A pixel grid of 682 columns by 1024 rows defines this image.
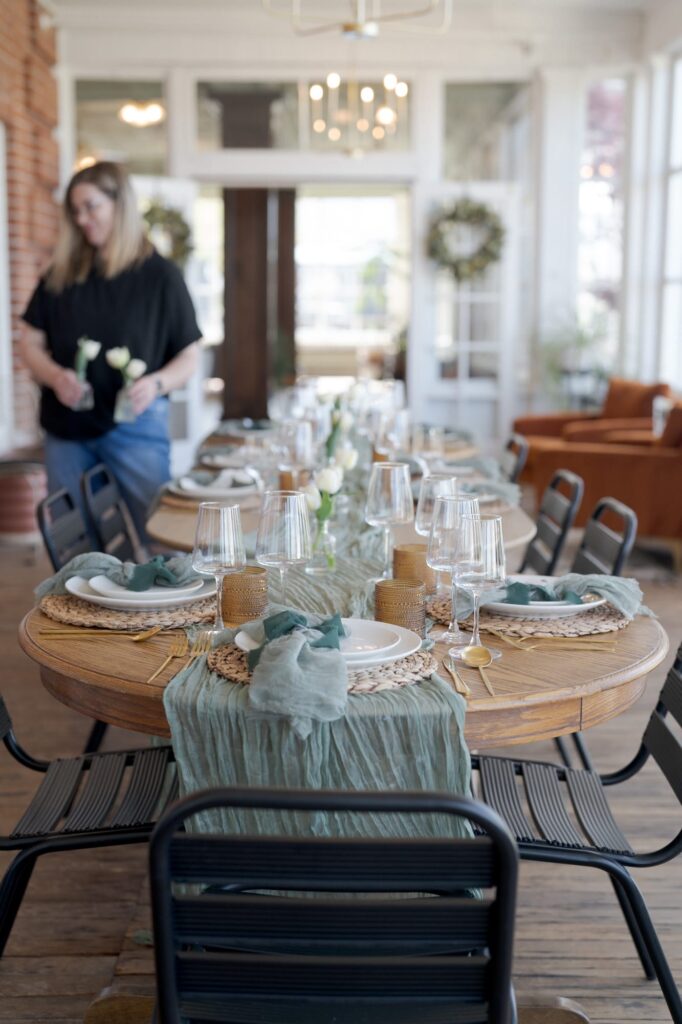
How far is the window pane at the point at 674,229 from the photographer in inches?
319

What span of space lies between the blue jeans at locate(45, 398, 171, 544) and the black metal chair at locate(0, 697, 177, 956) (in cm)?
164

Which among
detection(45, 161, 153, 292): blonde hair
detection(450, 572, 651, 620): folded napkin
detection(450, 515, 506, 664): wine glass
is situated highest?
detection(45, 161, 153, 292): blonde hair

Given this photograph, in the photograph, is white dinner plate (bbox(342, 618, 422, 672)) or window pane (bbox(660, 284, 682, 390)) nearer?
white dinner plate (bbox(342, 618, 422, 672))

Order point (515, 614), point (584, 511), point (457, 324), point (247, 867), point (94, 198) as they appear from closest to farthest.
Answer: point (247, 867), point (515, 614), point (94, 198), point (584, 511), point (457, 324)

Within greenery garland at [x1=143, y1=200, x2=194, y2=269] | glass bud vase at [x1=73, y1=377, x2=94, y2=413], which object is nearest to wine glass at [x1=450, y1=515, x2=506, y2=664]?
glass bud vase at [x1=73, y1=377, x2=94, y2=413]

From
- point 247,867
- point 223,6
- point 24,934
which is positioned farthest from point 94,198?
point 223,6

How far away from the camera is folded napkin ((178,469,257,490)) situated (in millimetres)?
3396

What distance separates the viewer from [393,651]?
1.81 metres

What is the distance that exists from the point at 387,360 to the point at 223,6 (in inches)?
203

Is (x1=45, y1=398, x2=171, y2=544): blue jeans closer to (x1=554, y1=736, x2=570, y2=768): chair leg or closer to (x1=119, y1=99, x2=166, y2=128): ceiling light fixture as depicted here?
(x1=554, y1=736, x2=570, y2=768): chair leg

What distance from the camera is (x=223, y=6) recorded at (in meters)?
8.42

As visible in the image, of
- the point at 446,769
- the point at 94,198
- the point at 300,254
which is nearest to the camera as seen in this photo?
the point at 446,769

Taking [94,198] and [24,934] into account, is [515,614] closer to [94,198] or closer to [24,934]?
[24,934]

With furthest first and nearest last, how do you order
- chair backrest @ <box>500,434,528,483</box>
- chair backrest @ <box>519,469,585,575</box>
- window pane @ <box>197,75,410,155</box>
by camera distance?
1. window pane @ <box>197,75,410,155</box>
2. chair backrest @ <box>500,434,528,483</box>
3. chair backrest @ <box>519,469,585,575</box>
